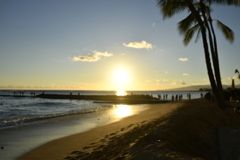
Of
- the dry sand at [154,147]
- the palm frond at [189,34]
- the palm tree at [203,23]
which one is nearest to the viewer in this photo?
the dry sand at [154,147]

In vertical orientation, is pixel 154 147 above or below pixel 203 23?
below

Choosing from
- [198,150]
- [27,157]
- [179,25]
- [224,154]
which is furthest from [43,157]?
[179,25]

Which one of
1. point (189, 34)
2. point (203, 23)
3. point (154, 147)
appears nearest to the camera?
point (154, 147)

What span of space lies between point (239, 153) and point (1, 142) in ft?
28.5

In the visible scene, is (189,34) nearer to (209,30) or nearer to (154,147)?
(209,30)

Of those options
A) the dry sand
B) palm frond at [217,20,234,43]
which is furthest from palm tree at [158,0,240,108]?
the dry sand

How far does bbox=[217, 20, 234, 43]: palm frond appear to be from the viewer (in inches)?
566

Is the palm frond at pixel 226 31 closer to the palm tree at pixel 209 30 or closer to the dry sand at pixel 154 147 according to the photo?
the palm tree at pixel 209 30

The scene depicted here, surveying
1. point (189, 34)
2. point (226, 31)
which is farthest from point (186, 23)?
point (226, 31)

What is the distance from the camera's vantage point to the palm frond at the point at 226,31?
1438cm

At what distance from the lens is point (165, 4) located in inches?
542

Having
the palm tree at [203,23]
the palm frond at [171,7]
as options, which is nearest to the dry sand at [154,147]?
the palm tree at [203,23]

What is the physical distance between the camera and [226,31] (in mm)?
14492

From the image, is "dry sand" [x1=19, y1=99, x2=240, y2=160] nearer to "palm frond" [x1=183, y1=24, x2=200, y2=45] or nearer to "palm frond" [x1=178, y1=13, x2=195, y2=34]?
"palm frond" [x1=178, y1=13, x2=195, y2=34]
